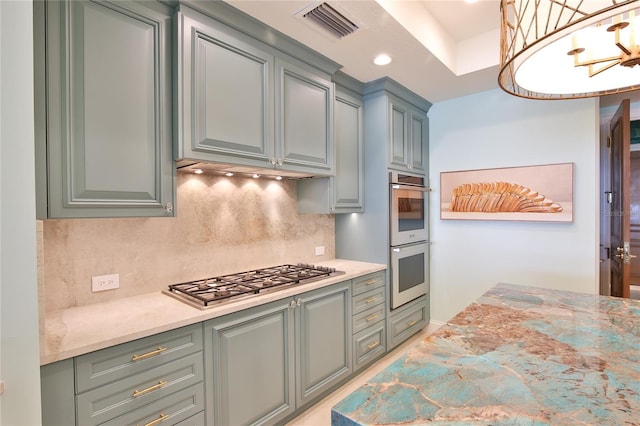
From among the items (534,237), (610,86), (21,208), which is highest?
(610,86)

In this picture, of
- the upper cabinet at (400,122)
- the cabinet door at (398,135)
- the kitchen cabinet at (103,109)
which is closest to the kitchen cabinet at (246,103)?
the kitchen cabinet at (103,109)

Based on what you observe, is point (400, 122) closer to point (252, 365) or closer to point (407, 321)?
point (407, 321)

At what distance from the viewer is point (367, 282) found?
2660 mm

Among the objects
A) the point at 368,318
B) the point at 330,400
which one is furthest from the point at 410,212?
the point at 330,400

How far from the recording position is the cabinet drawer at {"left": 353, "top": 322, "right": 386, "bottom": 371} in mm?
2565

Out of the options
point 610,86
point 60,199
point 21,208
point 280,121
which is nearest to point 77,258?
point 60,199

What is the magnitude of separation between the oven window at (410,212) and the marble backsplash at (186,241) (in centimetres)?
76

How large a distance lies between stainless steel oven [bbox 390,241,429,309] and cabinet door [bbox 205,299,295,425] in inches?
49.1

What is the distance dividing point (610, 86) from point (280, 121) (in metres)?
1.69

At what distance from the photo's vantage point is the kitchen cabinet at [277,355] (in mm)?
1646

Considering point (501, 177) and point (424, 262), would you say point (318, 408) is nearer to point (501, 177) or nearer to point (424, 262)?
point (424, 262)

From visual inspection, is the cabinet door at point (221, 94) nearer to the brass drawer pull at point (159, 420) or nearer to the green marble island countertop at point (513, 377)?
the brass drawer pull at point (159, 420)

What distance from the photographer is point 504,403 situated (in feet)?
2.64

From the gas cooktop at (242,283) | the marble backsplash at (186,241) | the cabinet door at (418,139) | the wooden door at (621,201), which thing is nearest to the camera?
the marble backsplash at (186,241)
